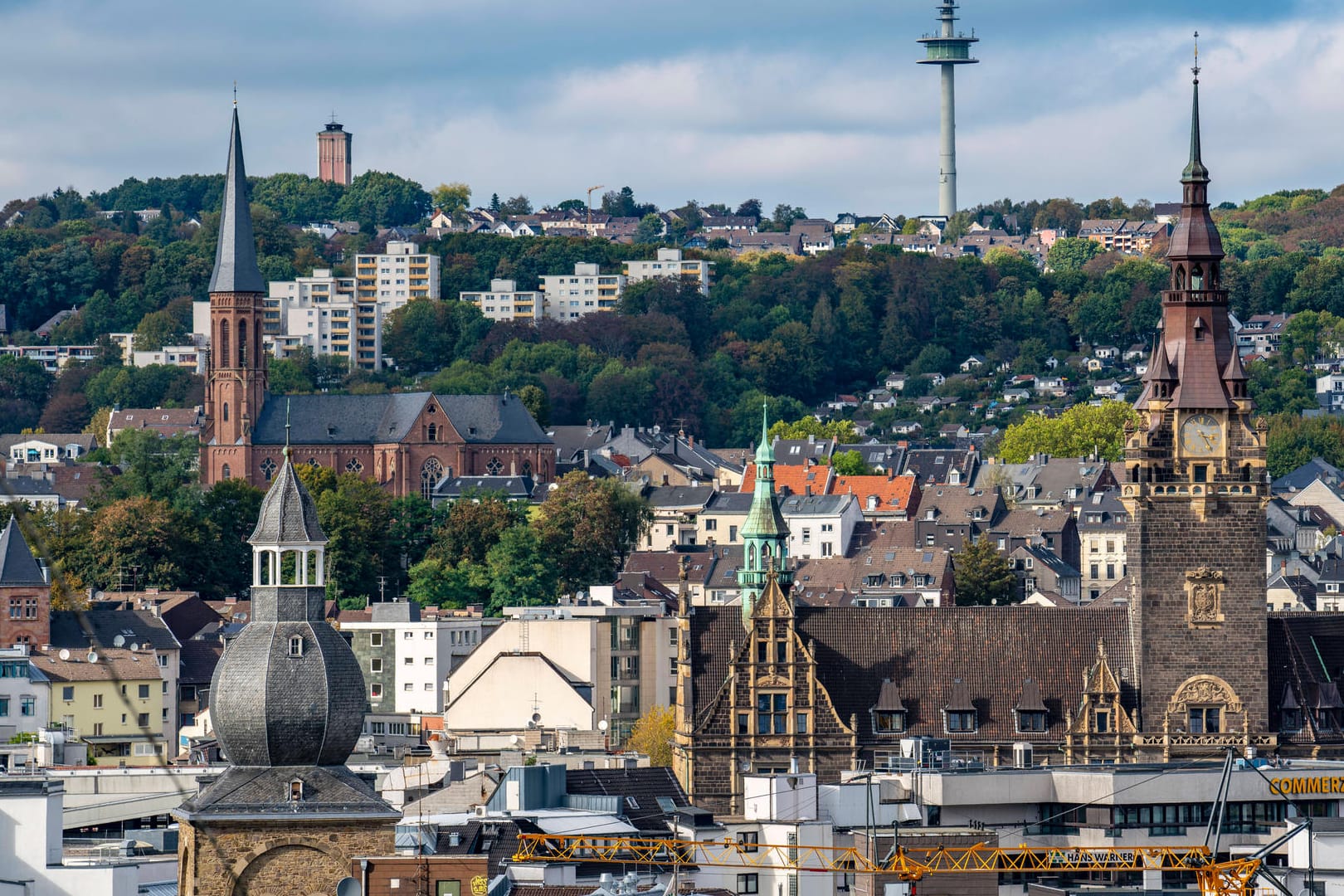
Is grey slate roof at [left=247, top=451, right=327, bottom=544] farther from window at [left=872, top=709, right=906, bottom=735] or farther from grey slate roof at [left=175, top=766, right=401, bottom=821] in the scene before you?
window at [left=872, top=709, right=906, bottom=735]

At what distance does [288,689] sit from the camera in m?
A: 51.1

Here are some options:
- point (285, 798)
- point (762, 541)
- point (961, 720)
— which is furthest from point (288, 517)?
point (762, 541)

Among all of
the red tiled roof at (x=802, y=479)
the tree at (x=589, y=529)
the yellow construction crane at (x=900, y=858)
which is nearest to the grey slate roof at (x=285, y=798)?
the yellow construction crane at (x=900, y=858)

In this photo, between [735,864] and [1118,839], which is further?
[1118,839]

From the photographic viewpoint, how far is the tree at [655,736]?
105 meters

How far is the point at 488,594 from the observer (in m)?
157

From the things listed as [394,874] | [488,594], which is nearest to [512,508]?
[488,594]

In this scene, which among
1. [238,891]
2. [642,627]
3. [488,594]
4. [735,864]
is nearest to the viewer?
[238,891]

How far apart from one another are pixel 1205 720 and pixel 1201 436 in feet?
21.0

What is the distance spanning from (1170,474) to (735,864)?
27.6 meters

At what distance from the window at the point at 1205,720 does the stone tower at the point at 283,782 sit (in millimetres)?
40544

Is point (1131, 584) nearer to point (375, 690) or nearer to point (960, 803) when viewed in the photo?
point (960, 803)

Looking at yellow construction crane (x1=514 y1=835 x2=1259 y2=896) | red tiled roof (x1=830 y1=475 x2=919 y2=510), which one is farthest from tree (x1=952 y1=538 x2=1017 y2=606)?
yellow construction crane (x1=514 y1=835 x2=1259 y2=896)

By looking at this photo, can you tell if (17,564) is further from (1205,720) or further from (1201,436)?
(1205,720)
